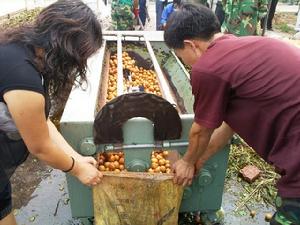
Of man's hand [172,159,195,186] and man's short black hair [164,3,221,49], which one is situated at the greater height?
man's short black hair [164,3,221,49]

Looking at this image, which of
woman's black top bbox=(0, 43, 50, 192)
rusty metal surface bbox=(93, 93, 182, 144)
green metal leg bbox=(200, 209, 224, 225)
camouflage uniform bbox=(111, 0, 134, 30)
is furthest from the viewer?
camouflage uniform bbox=(111, 0, 134, 30)

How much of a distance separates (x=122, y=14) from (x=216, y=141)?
6.64 m

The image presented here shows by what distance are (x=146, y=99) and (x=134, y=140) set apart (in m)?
0.32

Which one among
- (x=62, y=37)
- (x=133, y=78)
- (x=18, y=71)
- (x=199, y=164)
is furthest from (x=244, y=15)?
(x=18, y=71)

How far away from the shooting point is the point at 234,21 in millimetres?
5359

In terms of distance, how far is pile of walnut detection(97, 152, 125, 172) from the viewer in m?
2.55

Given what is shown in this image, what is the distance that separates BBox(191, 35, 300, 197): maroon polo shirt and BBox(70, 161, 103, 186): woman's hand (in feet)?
2.41

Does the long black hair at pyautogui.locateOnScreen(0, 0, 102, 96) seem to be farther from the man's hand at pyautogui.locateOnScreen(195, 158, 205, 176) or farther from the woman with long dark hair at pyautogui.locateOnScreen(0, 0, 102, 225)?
the man's hand at pyautogui.locateOnScreen(195, 158, 205, 176)

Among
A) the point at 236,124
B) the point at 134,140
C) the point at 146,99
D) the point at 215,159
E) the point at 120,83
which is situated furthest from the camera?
the point at 120,83

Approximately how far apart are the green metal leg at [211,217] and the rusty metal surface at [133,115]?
959 millimetres

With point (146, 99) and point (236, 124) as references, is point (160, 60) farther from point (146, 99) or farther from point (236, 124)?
point (236, 124)

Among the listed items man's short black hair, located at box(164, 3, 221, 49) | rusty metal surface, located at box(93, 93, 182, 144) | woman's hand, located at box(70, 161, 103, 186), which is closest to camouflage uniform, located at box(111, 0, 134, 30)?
rusty metal surface, located at box(93, 93, 182, 144)

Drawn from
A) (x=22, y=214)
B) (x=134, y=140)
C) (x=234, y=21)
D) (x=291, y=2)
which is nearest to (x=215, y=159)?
(x=134, y=140)

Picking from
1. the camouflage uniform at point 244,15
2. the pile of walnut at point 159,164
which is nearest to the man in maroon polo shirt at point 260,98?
the pile of walnut at point 159,164
